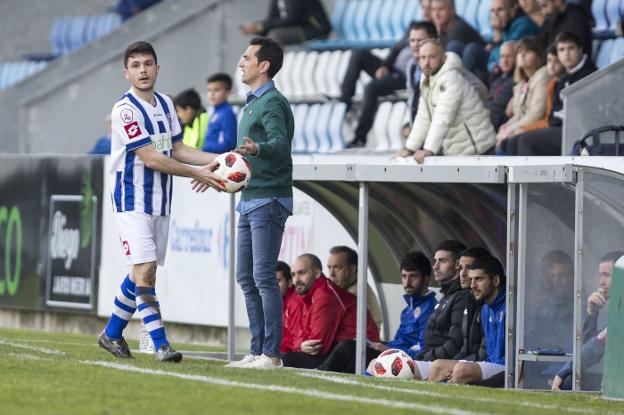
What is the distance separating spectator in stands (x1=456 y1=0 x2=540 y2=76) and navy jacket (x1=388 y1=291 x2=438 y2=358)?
451cm

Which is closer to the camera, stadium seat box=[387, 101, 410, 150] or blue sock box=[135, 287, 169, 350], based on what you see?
blue sock box=[135, 287, 169, 350]

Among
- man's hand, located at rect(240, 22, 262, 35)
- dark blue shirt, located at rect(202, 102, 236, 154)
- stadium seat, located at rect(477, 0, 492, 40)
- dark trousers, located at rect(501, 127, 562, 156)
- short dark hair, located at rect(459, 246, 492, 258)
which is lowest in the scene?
short dark hair, located at rect(459, 246, 492, 258)

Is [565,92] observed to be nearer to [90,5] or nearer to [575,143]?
[575,143]

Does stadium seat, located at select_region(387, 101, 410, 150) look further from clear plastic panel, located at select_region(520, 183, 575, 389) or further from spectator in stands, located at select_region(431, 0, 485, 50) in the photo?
clear plastic panel, located at select_region(520, 183, 575, 389)

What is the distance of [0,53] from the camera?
28047 mm

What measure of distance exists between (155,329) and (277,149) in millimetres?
1397

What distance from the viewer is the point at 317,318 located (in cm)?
1171

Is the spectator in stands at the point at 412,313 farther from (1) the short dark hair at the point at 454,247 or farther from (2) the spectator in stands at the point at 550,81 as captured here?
(2) the spectator in stands at the point at 550,81

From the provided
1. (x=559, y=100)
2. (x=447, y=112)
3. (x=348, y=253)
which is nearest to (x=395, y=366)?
(x=348, y=253)

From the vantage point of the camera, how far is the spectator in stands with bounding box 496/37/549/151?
13828 mm

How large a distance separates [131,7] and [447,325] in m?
14.3

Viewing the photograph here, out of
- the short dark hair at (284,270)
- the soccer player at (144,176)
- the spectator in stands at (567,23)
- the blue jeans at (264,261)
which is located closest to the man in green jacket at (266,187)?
the blue jeans at (264,261)

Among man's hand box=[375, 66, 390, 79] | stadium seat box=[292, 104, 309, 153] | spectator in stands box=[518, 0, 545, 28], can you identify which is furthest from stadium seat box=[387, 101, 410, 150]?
spectator in stands box=[518, 0, 545, 28]

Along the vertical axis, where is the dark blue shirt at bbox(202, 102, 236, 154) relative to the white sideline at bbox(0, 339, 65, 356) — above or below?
above
